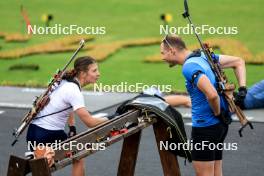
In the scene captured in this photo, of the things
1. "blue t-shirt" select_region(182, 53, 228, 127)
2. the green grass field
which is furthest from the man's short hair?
the green grass field

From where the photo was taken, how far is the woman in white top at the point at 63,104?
8.61 meters

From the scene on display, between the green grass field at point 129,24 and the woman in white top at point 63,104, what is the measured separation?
7.90 m

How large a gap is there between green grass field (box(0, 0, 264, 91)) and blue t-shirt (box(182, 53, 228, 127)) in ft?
26.5

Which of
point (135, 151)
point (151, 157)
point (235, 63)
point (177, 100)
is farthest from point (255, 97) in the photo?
point (135, 151)

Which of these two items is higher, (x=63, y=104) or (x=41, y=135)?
(x=63, y=104)

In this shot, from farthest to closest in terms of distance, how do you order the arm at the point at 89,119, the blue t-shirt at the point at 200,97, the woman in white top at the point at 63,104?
the woman in white top at the point at 63,104 < the arm at the point at 89,119 < the blue t-shirt at the point at 200,97

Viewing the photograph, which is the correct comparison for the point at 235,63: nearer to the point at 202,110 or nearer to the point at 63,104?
the point at 202,110

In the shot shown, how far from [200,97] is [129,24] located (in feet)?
47.9

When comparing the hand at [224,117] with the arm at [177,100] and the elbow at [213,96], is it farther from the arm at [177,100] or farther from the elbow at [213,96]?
the arm at [177,100]

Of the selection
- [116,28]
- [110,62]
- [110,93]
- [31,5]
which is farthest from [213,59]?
[31,5]

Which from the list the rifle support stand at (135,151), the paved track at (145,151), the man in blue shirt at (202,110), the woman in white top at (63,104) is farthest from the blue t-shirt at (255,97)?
the woman in white top at (63,104)

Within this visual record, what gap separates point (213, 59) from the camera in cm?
852

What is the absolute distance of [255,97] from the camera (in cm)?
1500

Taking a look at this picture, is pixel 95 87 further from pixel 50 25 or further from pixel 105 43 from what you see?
pixel 50 25
